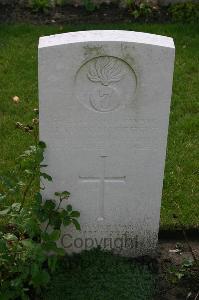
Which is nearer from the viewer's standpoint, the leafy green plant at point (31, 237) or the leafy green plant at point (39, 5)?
the leafy green plant at point (31, 237)

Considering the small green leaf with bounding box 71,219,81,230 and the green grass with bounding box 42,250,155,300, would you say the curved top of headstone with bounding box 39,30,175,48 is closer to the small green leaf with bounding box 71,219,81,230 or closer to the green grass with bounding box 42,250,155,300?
the small green leaf with bounding box 71,219,81,230

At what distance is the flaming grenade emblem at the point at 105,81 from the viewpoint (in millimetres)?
3834

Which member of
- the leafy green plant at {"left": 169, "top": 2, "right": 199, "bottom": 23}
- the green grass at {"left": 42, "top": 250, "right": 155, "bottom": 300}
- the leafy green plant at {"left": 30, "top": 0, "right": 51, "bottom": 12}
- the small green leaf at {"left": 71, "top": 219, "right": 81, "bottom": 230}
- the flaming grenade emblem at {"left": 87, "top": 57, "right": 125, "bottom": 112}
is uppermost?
the leafy green plant at {"left": 30, "top": 0, "right": 51, "bottom": 12}

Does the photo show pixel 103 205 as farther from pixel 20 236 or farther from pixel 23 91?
pixel 23 91

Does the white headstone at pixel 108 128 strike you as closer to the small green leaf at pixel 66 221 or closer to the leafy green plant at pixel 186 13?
the small green leaf at pixel 66 221

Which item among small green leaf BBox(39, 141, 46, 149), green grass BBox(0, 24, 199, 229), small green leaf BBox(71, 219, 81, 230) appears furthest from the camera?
green grass BBox(0, 24, 199, 229)

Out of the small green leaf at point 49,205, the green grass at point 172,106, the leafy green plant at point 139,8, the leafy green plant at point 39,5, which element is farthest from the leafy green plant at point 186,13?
the small green leaf at point 49,205

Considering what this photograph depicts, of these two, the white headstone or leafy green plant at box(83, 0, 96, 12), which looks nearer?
the white headstone

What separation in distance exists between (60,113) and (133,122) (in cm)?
44

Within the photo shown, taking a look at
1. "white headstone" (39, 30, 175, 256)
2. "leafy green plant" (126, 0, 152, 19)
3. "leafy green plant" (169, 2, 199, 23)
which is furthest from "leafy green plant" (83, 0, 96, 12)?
"white headstone" (39, 30, 175, 256)

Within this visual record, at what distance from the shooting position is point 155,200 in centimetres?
429

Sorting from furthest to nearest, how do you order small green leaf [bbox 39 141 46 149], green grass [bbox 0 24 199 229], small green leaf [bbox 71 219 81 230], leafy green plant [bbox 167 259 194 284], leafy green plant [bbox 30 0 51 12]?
1. leafy green plant [bbox 30 0 51 12]
2. green grass [bbox 0 24 199 229]
3. leafy green plant [bbox 167 259 194 284]
4. small green leaf [bbox 71 219 81 230]
5. small green leaf [bbox 39 141 46 149]

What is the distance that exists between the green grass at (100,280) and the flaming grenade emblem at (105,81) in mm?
996

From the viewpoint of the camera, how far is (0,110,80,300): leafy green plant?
377cm
